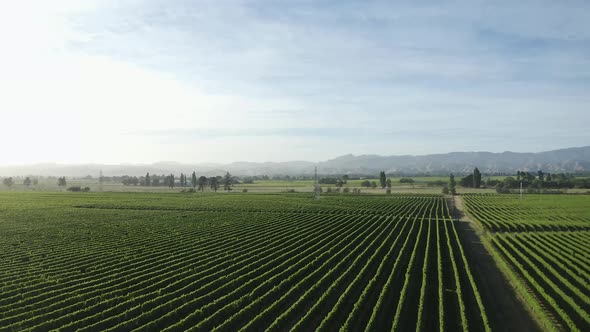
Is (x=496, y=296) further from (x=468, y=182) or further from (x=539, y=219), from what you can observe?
(x=468, y=182)

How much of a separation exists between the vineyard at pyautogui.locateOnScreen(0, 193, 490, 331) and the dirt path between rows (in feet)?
2.70

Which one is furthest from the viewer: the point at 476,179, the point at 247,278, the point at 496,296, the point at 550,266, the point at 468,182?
the point at 468,182

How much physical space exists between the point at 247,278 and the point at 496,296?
49.4 feet

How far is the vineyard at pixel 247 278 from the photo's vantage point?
19.9m


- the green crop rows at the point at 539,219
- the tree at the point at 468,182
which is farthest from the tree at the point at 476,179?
the green crop rows at the point at 539,219

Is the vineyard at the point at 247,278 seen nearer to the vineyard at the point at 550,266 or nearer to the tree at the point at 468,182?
the vineyard at the point at 550,266

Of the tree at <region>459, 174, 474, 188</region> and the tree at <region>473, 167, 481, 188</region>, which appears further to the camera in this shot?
the tree at <region>459, 174, 474, 188</region>

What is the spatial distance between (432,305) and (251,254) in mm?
15784

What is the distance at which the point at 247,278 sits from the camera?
26.8 m

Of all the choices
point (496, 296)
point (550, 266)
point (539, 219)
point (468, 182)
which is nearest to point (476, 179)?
point (468, 182)

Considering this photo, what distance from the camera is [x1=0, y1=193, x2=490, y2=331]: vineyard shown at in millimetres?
19906

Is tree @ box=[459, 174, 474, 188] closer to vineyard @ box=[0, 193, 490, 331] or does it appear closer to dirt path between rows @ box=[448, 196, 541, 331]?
vineyard @ box=[0, 193, 490, 331]

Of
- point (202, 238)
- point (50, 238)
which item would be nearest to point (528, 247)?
point (202, 238)

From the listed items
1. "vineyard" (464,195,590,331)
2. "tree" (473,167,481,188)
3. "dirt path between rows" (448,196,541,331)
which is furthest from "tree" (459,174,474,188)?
"dirt path between rows" (448,196,541,331)
